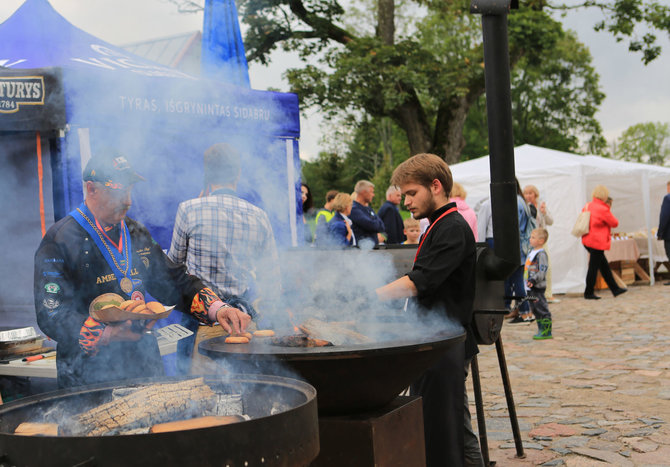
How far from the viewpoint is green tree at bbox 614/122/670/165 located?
266 ft

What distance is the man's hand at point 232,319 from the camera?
271 cm

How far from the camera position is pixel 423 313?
305 centimetres

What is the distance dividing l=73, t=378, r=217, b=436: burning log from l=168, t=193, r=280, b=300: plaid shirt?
1454mm

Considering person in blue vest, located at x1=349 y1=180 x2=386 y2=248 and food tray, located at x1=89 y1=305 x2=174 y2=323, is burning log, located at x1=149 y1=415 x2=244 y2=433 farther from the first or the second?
person in blue vest, located at x1=349 y1=180 x2=386 y2=248

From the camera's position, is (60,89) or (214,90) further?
(214,90)

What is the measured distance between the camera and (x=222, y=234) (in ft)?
11.9

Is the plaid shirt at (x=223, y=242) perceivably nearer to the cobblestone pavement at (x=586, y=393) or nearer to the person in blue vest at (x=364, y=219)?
the cobblestone pavement at (x=586, y=393)

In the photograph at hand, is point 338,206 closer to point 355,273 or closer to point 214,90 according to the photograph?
point 214,90

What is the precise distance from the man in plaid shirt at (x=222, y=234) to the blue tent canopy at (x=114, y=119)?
0.95 meters

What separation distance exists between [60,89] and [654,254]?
1357cm

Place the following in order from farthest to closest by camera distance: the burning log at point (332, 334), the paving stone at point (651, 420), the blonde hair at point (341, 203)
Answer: the blonde hair at point (341, 203) < the paving stone at point (651, 420) < the burning log at point (332, 334)

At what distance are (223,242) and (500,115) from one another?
1.69 metres

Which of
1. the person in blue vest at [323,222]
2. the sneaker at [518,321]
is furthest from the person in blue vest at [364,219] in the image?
the sneaker at [518,321]

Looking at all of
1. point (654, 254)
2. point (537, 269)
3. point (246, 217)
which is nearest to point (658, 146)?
point (654, 254)
